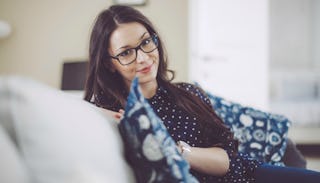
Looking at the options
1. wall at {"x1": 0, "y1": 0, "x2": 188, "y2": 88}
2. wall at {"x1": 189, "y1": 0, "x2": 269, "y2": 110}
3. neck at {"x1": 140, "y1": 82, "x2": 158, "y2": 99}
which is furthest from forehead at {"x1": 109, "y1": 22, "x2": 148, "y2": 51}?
wall at {"x1": 0, "y1": 0, "x2": 188, "y2": 88}

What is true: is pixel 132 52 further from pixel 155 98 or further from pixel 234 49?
pixel 234 49

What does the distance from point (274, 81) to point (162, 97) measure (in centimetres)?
383

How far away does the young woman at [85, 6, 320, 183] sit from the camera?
95 cm

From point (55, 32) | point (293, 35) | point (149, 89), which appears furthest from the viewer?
point (293, 35)

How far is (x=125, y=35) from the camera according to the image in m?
0.96

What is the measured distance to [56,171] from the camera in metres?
0.45

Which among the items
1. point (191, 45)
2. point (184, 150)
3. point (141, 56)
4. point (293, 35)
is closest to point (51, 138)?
point (184, 150)

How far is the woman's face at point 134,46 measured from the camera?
3.16 feet

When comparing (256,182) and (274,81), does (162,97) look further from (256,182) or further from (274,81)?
(274,81)

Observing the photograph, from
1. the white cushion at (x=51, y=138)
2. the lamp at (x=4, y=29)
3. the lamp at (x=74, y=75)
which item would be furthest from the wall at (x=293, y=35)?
the white cushion at (x=51, y=138)

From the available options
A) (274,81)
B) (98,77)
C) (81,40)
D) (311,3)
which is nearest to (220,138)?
(98,77)

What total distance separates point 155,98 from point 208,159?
262 millimetres

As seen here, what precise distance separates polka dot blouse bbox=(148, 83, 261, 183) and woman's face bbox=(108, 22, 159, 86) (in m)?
0.10

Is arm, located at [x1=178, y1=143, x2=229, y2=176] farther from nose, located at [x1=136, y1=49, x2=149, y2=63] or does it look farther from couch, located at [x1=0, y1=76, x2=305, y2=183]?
couch, located at [x1=0, y1=76, x2=305, y2=183]
